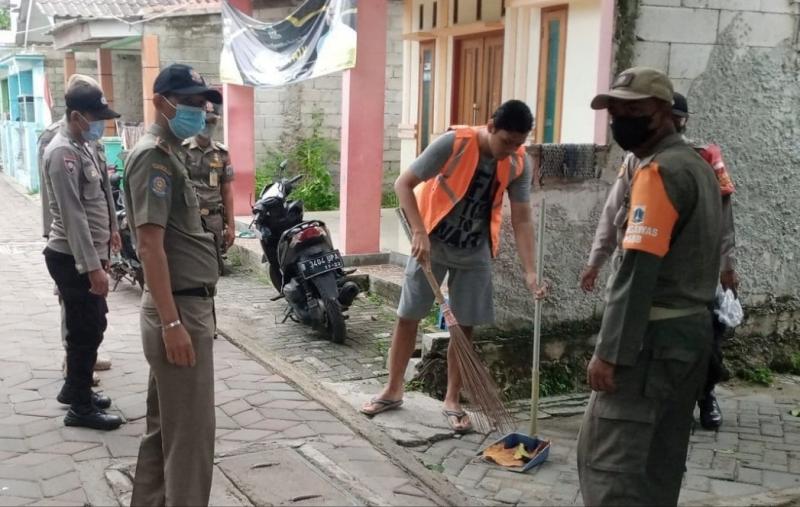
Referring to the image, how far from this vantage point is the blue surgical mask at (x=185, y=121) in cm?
314

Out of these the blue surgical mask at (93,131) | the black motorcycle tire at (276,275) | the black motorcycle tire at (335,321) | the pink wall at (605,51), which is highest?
the pink wall at (605,51)

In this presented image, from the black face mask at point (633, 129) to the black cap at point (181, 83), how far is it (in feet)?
5.19

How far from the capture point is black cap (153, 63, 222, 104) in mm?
3146

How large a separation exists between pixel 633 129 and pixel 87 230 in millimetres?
2931

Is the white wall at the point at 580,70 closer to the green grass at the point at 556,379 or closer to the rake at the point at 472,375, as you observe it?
the green grass at the point at 556,379

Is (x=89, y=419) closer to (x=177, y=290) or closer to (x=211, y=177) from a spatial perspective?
(x=177, y=290)

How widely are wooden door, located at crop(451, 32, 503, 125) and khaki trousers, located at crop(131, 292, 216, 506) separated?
6.68 metres

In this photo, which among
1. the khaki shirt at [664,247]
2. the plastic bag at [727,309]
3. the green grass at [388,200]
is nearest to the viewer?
the khaki shirt at [664,247]

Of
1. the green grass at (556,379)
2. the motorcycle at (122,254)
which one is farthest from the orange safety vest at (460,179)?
the motorcycle at (122,254)

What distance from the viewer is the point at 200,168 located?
6.93 m

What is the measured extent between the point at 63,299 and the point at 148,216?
1993mm

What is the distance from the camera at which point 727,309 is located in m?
4.75

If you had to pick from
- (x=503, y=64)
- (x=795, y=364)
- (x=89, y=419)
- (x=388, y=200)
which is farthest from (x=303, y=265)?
(x=388, y=200)

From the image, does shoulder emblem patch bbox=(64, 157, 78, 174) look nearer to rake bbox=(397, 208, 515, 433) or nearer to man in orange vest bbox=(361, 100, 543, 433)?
man in orange vest bbox=(361, 100, 543, 433)
